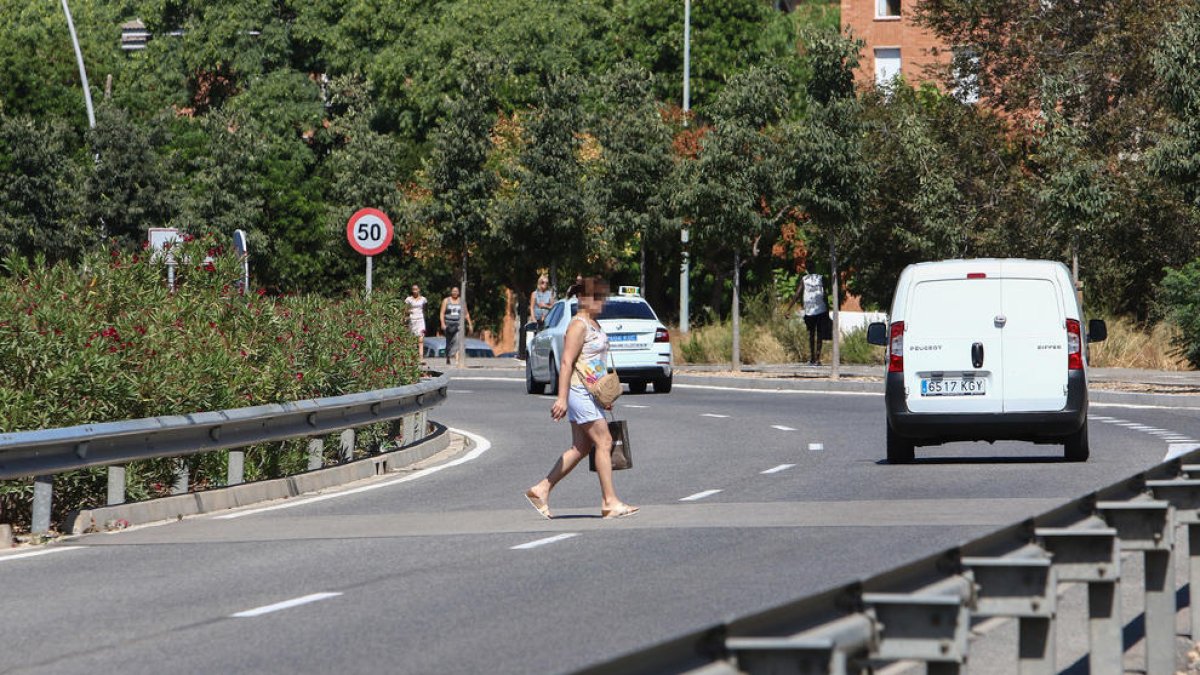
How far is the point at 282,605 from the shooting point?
1016cm

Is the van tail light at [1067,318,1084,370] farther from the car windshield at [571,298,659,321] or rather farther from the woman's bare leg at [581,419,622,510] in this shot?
the car windshield at [571,298,659,321]

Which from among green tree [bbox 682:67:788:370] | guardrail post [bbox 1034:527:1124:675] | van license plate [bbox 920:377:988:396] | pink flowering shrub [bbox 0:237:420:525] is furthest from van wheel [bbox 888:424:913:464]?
green tree [bbox 682:67:788:370]

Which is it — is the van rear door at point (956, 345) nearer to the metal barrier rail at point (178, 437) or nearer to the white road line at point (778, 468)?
the white road line at point (778, 468)

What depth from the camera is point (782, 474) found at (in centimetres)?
1803

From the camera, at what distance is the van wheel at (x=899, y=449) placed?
18.6 meters

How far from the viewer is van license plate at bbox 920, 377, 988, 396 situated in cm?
1791

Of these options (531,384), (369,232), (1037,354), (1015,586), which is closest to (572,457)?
(1037,354)

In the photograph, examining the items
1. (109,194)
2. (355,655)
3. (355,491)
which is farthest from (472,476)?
(109,194)

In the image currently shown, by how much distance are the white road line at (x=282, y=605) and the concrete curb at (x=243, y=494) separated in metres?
3.96

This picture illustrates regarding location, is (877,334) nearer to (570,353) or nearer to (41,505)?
(570,353)

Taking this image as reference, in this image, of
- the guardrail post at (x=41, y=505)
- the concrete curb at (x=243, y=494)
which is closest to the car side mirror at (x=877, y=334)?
the concrete curb at (x=243, y=494)

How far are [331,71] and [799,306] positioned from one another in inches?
1157

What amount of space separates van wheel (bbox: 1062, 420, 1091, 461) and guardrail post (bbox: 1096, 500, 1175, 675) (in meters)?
10.5

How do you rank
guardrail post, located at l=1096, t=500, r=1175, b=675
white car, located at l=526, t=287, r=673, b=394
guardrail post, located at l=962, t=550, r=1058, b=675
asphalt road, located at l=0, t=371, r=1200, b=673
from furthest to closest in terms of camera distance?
1. white car, located at l=526, t=287, r=673, b=394
2. asphalt road, located at l=0, t=371, r=1200, b=673
3. guardrail post, located at l=1096, t=500, r=1175, b=675
4. guardrail post, located at l=962, t=550, r=1058, b=675
